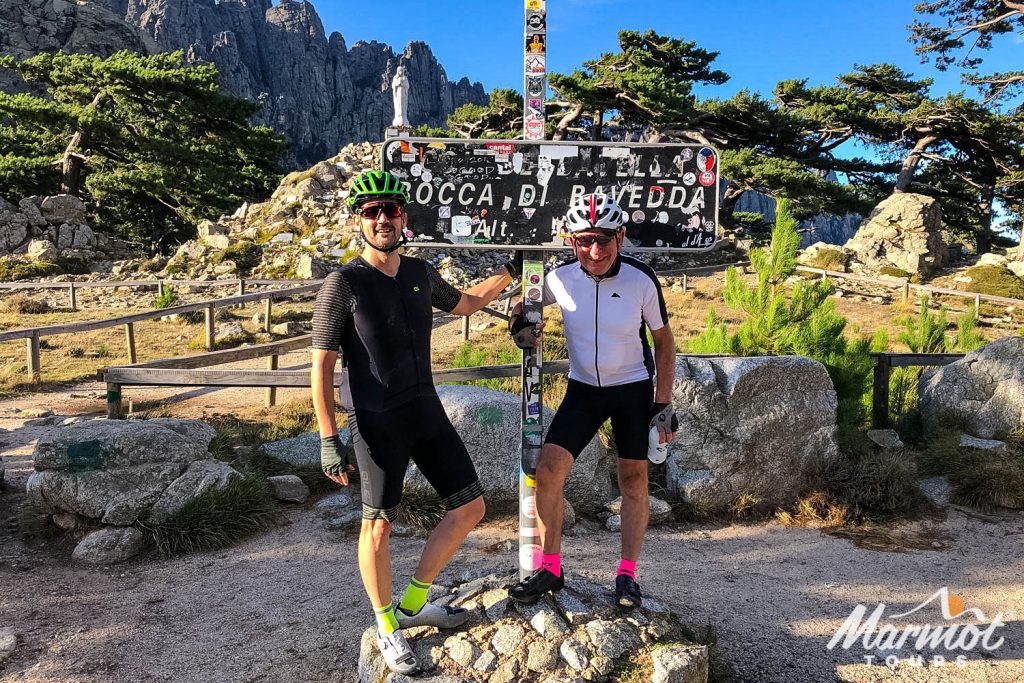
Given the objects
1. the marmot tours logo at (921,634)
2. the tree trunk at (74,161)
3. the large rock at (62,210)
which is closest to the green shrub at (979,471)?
the marmot tours logo at (921,634)

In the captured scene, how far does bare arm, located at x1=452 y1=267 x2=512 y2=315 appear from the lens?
3.09 meters

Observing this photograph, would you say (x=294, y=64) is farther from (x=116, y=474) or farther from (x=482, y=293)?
(x=482, y=293)

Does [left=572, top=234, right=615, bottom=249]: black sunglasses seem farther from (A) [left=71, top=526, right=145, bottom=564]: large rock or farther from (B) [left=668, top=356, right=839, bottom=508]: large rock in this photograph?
(A) [left=71, top=526, right=145, bottom=564]: large rock

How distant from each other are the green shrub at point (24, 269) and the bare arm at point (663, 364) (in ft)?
73.8

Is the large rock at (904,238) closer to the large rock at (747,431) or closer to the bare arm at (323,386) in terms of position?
the large rock at (747,431)

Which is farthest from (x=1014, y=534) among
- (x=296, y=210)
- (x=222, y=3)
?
(x=222, y=3)

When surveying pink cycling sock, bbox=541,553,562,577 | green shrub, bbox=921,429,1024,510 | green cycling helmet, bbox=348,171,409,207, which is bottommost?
green shrub, bbox=921,429,1024,510

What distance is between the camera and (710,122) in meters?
27.5

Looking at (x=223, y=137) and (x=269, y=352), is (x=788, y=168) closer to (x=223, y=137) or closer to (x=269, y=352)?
(x=269, y=352)

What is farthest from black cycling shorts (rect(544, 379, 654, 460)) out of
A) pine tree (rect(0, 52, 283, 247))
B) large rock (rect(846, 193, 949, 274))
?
pine tree (rect(0, 52, 283, 247))

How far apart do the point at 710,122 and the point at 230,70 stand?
85.0m

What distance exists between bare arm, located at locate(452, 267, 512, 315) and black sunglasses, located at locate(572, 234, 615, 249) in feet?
1.29

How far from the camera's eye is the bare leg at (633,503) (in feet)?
10.7

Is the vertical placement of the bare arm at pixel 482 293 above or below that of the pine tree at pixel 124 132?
below
